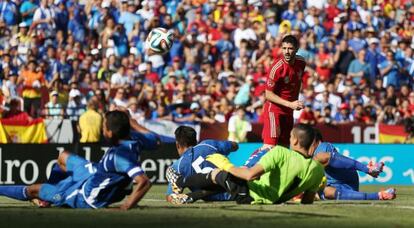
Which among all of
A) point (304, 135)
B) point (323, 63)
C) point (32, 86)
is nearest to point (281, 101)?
point (304, 135)

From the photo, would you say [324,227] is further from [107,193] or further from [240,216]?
[107,193]

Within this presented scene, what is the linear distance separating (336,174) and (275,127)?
3.51ft

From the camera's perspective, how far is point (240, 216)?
11.2 m

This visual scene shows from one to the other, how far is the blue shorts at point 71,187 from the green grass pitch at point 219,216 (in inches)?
8.5

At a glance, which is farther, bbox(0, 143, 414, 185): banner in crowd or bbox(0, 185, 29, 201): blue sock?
bbox(0, 143, 414, 185): banner in crowd

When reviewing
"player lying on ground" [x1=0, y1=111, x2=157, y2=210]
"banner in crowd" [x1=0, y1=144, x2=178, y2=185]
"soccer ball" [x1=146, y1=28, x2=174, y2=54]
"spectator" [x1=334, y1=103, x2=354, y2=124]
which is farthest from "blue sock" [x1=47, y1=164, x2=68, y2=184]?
"spectator" [x1=334, y1=103, x2=354, y2=124]

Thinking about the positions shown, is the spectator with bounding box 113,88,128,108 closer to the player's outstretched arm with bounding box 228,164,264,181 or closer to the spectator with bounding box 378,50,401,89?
the spectator with bounding box 378,50,401,89

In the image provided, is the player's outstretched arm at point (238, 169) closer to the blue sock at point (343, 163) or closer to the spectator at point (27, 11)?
the blue sock at point (343, 163)

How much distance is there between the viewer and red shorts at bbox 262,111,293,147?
1545cm

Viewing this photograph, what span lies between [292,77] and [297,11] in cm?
1367

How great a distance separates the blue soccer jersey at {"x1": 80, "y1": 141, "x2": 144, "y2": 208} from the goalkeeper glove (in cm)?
118

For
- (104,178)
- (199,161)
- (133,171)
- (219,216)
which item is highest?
(133,171)

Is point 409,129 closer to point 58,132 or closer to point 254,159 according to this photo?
point 58,132

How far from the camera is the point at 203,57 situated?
1080 inches
